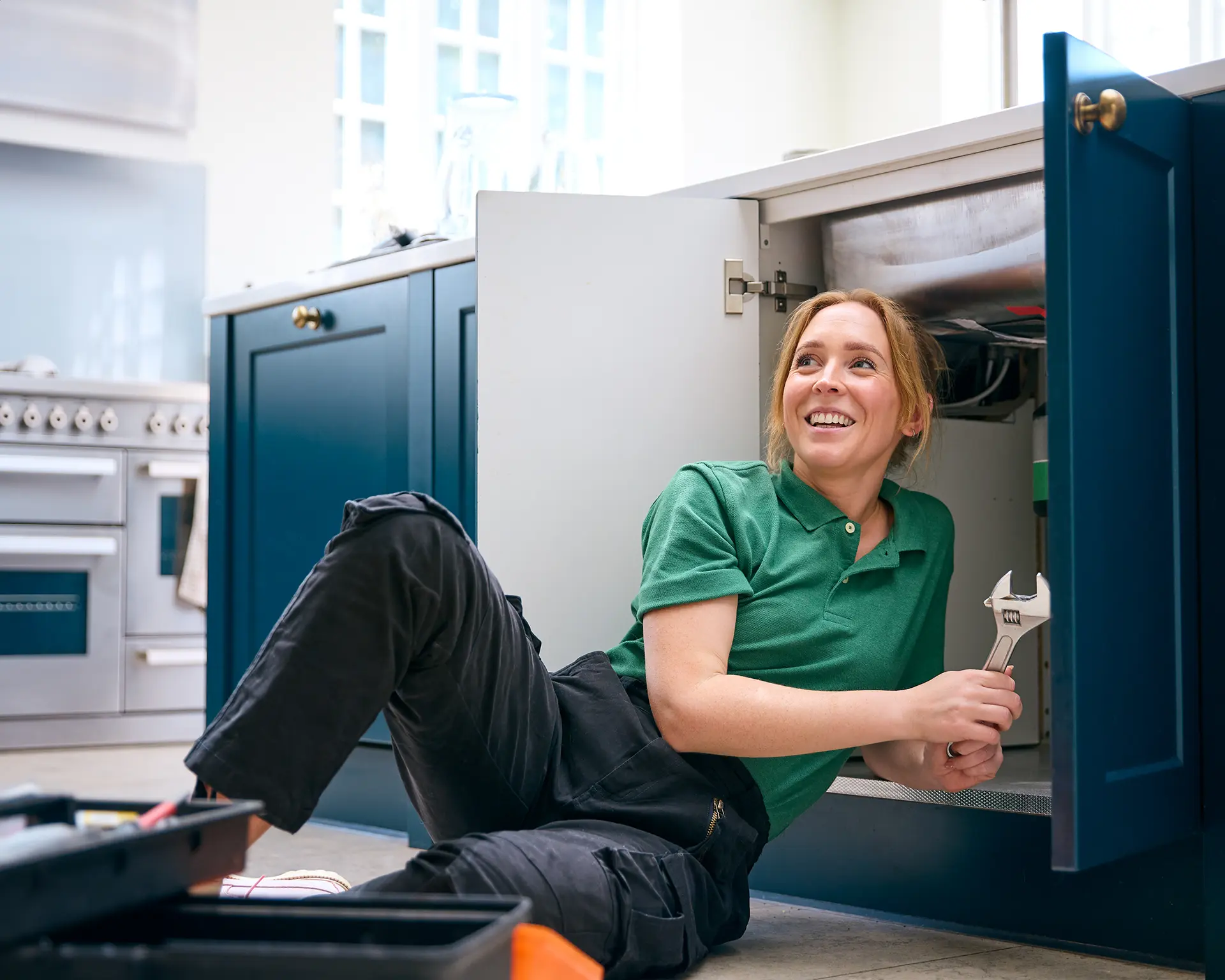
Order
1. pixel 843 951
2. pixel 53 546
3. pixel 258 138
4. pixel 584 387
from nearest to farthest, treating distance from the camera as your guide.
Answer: pixel 843 951 → pixel 584 387 → pixel 53 546 → pixel 258 138

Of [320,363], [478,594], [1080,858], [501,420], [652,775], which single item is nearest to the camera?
[1080,858]

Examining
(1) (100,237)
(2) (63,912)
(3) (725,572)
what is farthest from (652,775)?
(1) (100,237)

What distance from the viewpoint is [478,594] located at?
4.45ft

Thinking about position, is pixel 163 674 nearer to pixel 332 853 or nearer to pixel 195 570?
pixel 195 570

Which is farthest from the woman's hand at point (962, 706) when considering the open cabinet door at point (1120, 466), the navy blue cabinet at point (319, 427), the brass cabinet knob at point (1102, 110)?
the navy blue cabinet at point (319, 427)

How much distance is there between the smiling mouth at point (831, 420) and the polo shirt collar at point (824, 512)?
0.22 ft

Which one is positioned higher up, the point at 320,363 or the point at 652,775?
the point at 320,363

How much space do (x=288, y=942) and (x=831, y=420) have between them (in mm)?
947

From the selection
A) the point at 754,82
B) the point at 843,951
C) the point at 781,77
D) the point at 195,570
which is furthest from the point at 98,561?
the point at 781,77

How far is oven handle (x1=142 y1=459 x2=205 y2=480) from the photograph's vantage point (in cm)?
375

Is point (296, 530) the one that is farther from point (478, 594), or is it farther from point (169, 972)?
point (169, 972)

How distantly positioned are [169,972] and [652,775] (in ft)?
2.53

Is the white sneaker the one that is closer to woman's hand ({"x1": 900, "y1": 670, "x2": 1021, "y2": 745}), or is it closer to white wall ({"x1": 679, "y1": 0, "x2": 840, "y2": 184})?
woman's hand ({"x1": 900, "y1": 670, "x2": 1021, "y2": 745})

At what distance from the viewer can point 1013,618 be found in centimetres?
146
